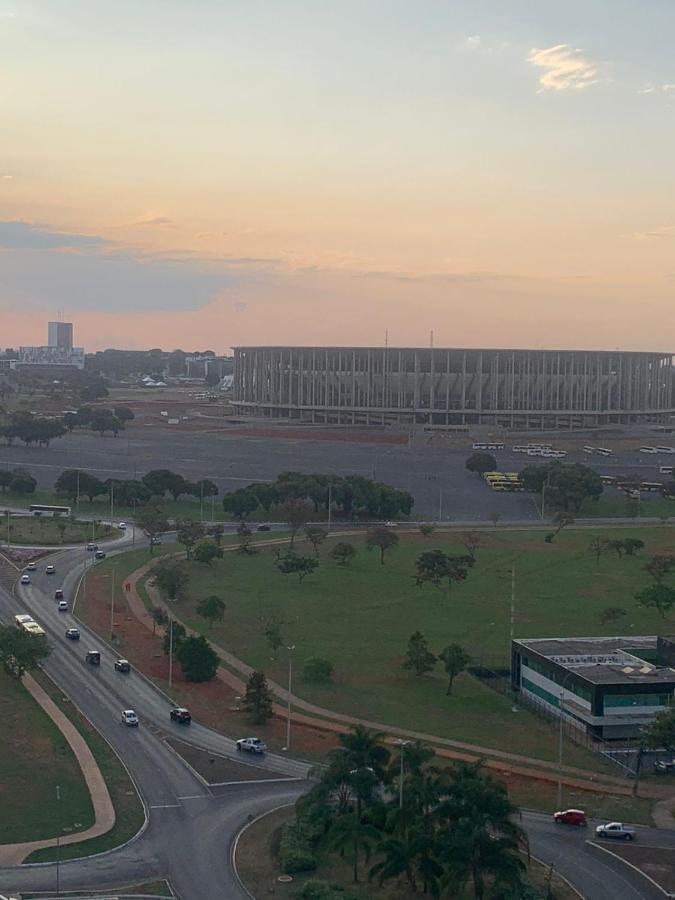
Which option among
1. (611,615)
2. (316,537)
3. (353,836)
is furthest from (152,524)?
(353,836)

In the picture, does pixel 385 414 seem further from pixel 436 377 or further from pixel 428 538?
pixel 428 538

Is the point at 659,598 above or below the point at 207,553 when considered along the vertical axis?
above

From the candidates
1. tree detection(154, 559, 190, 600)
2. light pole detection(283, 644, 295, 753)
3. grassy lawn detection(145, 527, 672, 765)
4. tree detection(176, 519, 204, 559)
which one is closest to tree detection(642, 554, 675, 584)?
grassy lawn detection(145, 527, 672, 765)

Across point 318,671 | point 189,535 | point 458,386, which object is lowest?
point 318,671

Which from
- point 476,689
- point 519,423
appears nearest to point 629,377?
point 519,423

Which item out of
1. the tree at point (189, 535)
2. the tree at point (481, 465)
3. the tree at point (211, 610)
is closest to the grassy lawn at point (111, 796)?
the tree at point (211, 610)

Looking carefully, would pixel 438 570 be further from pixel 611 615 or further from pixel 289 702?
pixel 289 702

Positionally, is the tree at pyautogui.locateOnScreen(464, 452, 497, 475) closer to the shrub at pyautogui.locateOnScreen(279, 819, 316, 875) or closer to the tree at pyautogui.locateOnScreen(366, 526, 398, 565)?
the tree at pyautogui.locateOnScreen(366, 526, 398, 565)
